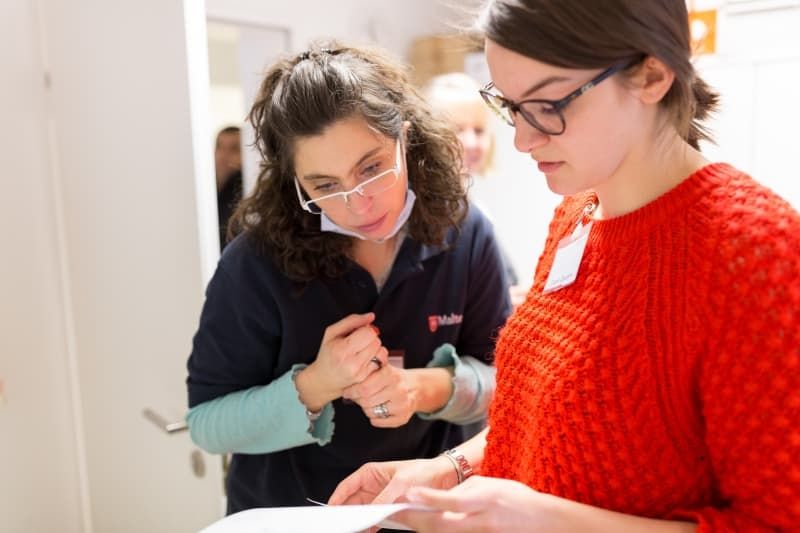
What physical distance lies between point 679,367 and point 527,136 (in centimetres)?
29

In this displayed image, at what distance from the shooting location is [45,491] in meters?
1.76

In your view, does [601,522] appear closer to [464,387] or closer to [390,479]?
[390,479]

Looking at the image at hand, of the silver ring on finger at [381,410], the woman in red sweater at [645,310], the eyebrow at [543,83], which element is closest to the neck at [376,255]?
the silver ring on finger at [381,410]

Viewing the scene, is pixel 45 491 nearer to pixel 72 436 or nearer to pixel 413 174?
pixel 72 436

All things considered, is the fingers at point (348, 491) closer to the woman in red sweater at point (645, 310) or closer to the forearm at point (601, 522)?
the woman in red sweater at point (645, 310)

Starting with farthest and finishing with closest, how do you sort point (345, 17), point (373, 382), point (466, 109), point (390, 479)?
point (345, 17) → point (466, 109) → point (373, 382) → point (390, 479)

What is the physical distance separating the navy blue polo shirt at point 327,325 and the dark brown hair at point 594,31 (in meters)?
0.61

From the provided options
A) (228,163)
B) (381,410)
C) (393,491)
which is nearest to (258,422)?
(381,410)

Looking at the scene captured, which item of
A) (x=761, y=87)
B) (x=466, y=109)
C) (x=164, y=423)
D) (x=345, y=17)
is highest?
(x=345, y=17)

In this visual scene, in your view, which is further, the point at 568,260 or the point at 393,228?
the point at 393,228

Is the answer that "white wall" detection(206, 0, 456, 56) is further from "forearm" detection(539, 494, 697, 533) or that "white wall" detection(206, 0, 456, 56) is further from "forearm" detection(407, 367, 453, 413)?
"forearm" detection(539, 494, 697, 533)

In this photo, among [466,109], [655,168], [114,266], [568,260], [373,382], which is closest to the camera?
[655,168]

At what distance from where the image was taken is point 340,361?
108 centimetres

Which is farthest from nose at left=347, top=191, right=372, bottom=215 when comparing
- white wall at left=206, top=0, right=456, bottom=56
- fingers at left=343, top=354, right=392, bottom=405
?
white wall at left=206, top=0, right=456, bottom=56
